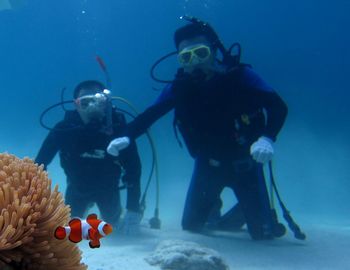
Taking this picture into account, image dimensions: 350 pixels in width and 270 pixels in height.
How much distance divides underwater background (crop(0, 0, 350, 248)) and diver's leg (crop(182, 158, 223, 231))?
96.0 inches

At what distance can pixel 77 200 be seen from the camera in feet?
26.1

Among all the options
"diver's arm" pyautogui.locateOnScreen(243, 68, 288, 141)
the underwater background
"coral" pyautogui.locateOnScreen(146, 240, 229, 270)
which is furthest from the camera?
the underwater background

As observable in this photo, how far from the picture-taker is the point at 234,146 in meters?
7.09

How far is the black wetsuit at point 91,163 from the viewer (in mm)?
7695

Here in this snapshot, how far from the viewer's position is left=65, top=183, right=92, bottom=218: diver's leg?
792 centimetres

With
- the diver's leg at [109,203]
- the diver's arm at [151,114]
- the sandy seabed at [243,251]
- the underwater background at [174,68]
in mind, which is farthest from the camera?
the underwater background at [174,68]

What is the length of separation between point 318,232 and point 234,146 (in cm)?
293

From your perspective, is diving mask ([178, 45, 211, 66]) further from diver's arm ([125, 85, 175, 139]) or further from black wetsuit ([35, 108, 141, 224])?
black wetsuit ([35, 108, 141, 224])

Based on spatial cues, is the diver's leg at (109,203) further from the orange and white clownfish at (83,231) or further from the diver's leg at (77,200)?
the orange and white clownfish at (83,231)

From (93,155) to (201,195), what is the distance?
2355 mm

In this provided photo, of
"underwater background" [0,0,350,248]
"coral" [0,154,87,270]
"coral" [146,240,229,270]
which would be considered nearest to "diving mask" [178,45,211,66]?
"coral" [146,240,229,270]

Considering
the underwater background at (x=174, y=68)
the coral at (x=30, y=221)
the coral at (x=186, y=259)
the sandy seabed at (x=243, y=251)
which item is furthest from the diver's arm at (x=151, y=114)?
the coral at (x=30, y=221)

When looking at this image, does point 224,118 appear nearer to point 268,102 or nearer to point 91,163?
point 268,102

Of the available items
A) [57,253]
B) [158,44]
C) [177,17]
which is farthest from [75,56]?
[57,253]
